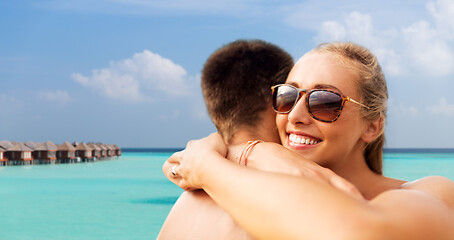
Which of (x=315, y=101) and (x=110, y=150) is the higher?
(x=315, y=101)

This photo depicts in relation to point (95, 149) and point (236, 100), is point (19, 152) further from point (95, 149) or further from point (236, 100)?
point (236, 100)

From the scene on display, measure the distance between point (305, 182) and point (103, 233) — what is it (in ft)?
81.1

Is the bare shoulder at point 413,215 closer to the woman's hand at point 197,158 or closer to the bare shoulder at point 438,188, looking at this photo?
the bare shoulder at point 438,188

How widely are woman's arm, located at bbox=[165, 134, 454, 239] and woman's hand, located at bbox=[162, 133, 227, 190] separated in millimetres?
196

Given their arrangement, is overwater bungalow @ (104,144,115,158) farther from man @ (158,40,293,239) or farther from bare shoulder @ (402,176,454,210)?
bare shoulder @ (402,176,454,210)

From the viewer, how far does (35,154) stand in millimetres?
57062

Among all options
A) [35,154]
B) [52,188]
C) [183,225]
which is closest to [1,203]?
[52,188]

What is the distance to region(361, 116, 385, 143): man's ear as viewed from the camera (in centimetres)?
257

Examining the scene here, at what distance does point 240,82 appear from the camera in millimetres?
2346

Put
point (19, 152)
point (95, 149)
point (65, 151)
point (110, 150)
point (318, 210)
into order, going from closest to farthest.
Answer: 1. point (318, 210)
2. point (19, 152)
3. point (65, 151)
4. point (95, 149)
5. point (110, 150)

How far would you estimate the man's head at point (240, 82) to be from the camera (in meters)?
2.33

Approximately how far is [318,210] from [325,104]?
3.09ft

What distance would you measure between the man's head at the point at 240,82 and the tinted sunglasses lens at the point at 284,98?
0.04 m

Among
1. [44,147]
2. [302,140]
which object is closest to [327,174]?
[302,140]
